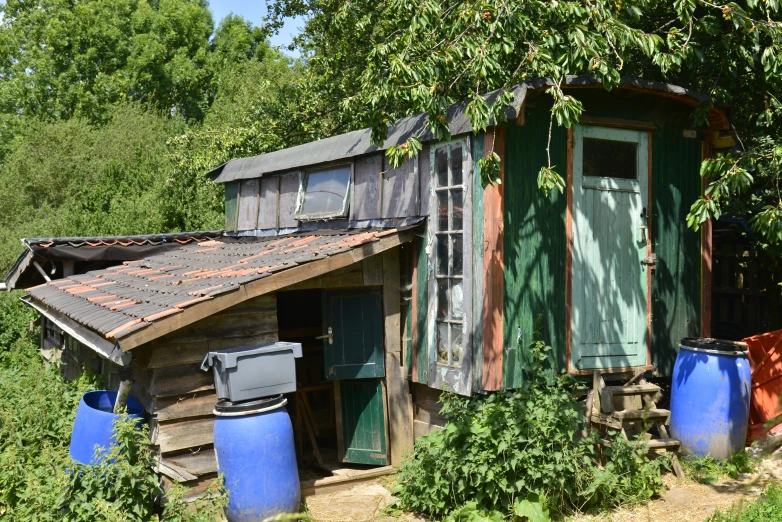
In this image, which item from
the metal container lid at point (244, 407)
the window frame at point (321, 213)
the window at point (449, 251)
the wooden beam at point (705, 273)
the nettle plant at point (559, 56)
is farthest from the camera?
the window frame at point (321, 213)

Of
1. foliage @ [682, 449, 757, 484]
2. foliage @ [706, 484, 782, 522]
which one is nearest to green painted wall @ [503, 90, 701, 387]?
foliage @ [682, 449, 757, 484]

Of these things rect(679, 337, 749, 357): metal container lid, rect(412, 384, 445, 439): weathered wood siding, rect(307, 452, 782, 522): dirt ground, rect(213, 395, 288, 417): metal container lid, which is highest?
rect(679, 337, 749, 357): metal container lid

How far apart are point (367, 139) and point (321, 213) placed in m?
1.42

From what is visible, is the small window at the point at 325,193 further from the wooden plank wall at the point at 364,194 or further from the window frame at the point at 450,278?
the window frame at the point at 450,278

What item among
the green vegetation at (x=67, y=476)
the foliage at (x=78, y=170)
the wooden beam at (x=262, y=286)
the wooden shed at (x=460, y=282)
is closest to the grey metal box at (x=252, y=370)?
the wooden shed at (x=460, y=282)

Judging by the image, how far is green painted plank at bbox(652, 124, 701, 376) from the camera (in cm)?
789

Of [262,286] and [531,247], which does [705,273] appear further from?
[262,286]

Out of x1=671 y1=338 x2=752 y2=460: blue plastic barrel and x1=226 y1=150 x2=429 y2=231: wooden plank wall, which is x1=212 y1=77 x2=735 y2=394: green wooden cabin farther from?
x1=671 y1=338 x2=752 y2=460: blue plastic barrel

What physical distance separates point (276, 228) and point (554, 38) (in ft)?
18.1

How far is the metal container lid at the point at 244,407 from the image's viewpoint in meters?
6.41

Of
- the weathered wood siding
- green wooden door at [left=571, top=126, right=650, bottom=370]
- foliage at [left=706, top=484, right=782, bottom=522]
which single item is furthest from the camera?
the weathered wood siding

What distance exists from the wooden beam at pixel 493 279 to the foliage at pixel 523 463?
0.90ft

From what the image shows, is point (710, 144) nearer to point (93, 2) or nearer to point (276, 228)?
point (276, 228)

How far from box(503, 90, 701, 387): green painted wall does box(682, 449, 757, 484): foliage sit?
1090 millimetres
